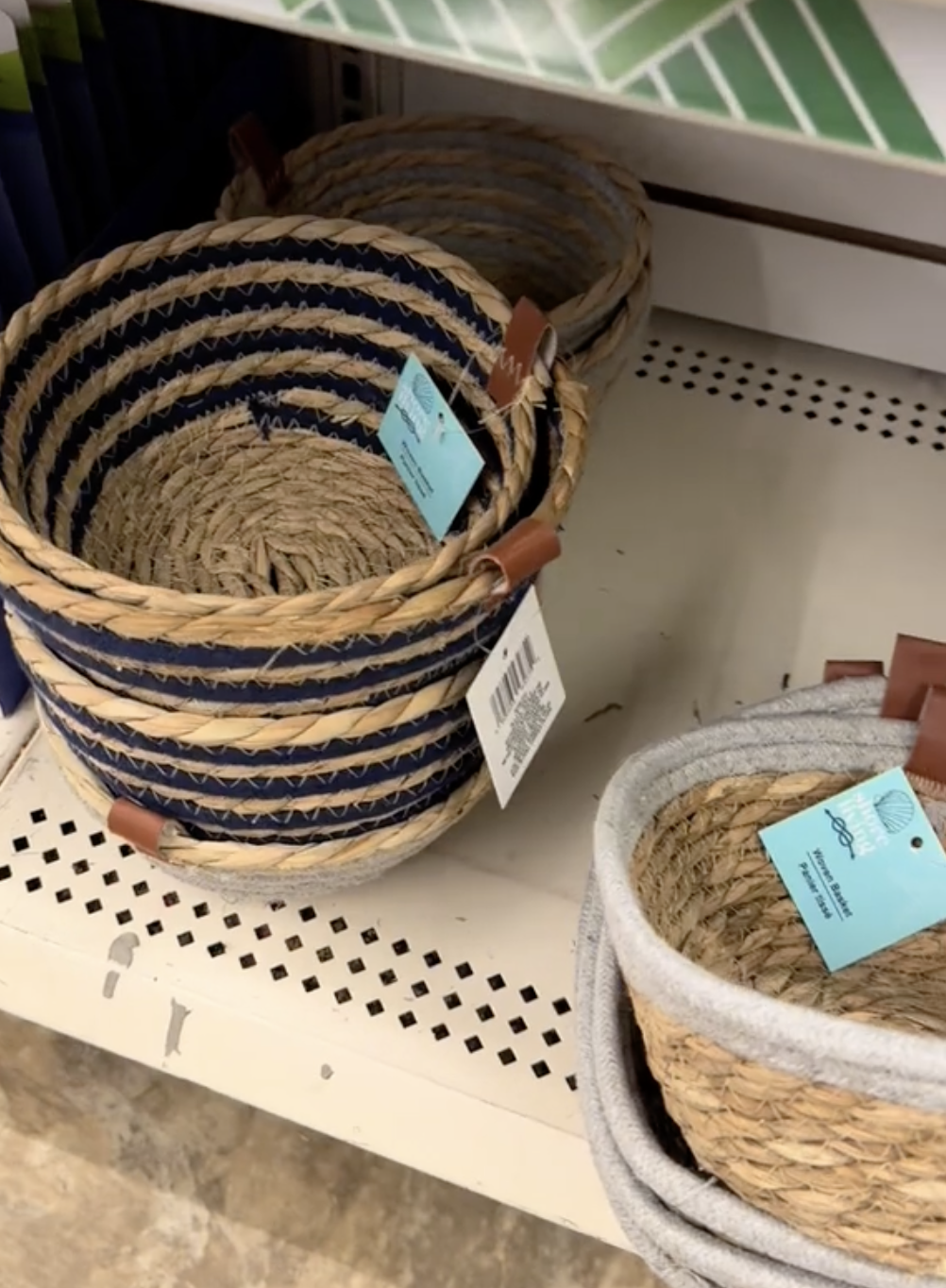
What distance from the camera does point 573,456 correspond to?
2.02 ft

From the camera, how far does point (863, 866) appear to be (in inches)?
26.8

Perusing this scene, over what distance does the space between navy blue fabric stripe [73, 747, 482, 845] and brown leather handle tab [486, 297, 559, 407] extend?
0.64ft

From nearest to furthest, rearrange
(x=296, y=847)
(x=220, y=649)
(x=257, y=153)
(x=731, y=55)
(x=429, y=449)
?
(x=731, y=55)
(x=220, y=649)
(x=296, y=847)
(x=429, y=449)
(x=257, y=153)

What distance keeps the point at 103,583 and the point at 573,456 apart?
21 centimetres

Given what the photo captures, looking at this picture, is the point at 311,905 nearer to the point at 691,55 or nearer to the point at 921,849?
the point at 921,849

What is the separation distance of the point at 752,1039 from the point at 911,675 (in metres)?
0.21

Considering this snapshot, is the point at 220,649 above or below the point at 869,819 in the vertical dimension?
above

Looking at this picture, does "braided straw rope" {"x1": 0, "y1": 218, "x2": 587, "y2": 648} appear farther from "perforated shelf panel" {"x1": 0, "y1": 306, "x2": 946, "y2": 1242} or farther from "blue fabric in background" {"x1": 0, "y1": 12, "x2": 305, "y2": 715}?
"perforated shelf panel" {"x1": 0, "y1": 306, "x2": 946, "y2": 1242}

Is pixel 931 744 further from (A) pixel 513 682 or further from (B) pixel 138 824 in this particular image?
(B) pixel 138 824

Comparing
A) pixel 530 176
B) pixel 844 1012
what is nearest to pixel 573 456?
pixel 844 1012

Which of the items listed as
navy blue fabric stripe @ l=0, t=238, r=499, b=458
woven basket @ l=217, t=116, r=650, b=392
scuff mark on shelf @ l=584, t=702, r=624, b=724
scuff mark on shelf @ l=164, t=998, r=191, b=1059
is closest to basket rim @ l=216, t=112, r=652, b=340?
woven basket @ l=217, t=116, r=650, b=392

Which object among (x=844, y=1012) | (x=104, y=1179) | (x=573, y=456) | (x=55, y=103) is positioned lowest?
(x=104, y=1179)

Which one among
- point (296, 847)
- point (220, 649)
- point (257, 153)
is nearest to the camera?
point (220, 649)

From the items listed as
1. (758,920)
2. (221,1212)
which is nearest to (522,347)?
(758,920)
